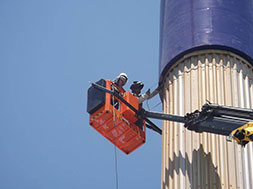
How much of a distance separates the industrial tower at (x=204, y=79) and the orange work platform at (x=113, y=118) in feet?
6.40

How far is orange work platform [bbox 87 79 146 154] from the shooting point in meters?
41.6

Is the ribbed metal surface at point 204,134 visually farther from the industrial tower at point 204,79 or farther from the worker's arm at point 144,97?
the worker's arm at point 144,97

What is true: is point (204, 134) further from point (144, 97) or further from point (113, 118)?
point (144, 97)

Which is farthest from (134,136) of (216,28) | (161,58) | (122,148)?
(216,28)

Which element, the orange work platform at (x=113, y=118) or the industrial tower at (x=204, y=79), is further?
the orange work platform at (x=113, y=118)

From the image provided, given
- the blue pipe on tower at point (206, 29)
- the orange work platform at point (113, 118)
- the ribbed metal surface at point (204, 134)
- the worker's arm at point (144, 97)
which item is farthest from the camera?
the worker's arm at point (144, 97)

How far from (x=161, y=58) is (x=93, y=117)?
546cm

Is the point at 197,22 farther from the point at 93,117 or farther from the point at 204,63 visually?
the point at 93,117

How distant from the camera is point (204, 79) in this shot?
4081 cm

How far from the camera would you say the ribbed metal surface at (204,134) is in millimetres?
37281

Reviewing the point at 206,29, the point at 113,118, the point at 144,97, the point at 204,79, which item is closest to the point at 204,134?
the point at 204,79

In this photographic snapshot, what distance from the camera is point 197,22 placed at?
43.0m

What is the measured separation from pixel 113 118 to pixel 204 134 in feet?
17.9

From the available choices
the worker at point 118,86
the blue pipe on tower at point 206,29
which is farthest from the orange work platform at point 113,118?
the blue pipe on tower at point 206,29
